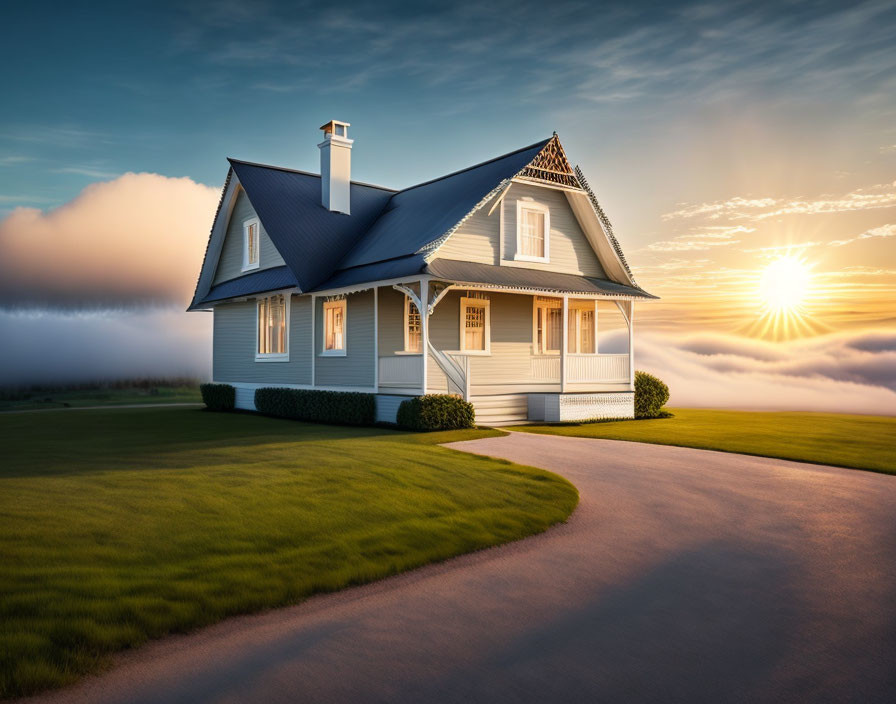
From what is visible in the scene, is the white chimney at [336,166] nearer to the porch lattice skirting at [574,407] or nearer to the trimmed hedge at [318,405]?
the trimmed hedge at [318,405]

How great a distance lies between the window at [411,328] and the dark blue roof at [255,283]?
4.08m

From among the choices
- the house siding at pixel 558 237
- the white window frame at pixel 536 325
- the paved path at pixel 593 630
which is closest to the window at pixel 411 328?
the house siding at pixel 558 237

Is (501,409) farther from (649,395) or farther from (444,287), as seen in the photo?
(649,395)

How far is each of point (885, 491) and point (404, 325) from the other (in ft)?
46.4

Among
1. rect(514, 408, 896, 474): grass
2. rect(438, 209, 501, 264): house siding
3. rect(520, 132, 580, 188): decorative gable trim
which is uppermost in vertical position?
rect(520, 132, 580, 188): decorative gable trim

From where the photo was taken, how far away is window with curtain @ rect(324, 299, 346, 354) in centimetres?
2436

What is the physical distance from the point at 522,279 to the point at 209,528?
15.2 metres

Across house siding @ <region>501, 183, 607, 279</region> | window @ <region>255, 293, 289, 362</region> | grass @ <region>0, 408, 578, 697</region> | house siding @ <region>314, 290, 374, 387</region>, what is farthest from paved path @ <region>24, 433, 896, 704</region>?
window @ <region>255, 293, 289, 362</region>

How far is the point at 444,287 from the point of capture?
20.8 m

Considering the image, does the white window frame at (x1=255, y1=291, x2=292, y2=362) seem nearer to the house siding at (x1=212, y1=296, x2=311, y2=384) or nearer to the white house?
the white house

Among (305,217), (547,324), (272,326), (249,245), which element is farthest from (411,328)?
(249,245)

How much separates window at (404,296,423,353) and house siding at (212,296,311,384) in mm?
4080

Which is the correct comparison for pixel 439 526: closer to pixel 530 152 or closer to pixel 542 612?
pixel 542 612

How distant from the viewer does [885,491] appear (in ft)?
38.6
